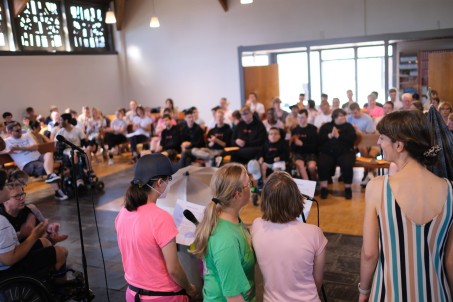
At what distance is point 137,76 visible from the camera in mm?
13938

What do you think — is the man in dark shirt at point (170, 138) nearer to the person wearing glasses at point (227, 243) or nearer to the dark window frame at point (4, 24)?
the dark window frame at point (4, 24)

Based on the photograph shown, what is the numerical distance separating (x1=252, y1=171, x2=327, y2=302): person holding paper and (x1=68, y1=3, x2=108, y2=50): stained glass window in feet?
39.0

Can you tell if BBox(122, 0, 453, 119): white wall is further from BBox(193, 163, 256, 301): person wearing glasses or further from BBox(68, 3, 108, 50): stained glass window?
BBox(193, 163, 256, 301): person wearing glasses

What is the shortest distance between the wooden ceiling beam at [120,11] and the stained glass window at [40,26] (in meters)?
1.82

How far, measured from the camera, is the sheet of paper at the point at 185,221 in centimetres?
268

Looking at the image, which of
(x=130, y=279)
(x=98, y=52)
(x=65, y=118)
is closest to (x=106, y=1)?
(x=98, y=52)

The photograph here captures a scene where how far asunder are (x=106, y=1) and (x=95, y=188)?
794cm

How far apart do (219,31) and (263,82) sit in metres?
1.94

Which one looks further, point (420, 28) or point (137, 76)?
point (137, 76)

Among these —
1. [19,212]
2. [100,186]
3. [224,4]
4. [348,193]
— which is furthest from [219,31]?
[19,212]

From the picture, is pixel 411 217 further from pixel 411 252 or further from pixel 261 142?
pixel 261 142

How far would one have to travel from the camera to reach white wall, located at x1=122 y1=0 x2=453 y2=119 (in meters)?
10.3

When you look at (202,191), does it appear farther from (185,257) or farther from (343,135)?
(343,135)

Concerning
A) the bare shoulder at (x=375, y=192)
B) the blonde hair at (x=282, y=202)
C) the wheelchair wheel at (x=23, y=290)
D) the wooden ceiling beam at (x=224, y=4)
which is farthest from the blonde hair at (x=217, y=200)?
the wooden ceiling beam at (x=224, y=4)
